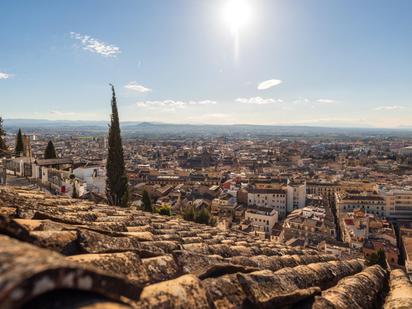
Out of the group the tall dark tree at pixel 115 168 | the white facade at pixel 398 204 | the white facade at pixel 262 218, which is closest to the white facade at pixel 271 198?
the white facade at pixel 262 218

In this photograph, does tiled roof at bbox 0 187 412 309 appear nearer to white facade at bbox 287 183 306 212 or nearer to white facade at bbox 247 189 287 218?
white facade at bbox 247 189 287 218

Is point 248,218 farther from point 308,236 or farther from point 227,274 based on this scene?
point 227,274

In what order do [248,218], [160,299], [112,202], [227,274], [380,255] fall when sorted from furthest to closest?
[248,218], [380,255], [112,202], [227,274], [160,299]

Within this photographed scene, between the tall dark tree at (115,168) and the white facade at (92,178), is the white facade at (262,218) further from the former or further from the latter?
the tall dark tree at (115,168)

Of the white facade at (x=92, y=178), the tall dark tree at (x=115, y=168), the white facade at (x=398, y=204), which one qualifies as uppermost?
the tall dark tree at (x=115, y=168)

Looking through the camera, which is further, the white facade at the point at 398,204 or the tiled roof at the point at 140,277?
the white facade at the point at 398,204

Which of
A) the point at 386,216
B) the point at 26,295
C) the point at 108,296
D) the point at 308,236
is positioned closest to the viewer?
the point at 26,295

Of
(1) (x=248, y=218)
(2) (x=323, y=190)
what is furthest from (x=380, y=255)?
(2) (x=323, y=190)

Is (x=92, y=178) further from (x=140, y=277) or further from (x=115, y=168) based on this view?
(x=140, y=277)

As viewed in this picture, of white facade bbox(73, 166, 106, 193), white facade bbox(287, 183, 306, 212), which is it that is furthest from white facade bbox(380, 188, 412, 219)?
white facade bbox(73, 166, 106, 193)
